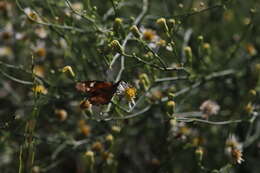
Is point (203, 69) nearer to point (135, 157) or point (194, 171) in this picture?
point (194, 171)

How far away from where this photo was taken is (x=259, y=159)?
200 centimetres

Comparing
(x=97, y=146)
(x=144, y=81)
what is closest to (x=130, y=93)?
(x=144, y=81)

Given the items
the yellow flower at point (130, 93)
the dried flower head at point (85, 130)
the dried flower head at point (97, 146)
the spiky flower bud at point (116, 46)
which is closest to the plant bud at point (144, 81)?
the yellow flower at point (130, 93)

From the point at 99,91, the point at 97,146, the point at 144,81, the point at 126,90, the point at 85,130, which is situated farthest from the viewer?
the point at 85,130

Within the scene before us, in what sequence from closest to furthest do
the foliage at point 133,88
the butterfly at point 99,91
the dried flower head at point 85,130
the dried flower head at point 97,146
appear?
the butterfly at point 99,91 → the foliage at point 133,88 → the dried flower head at point 97,146 → the dried flower head at point 85,130

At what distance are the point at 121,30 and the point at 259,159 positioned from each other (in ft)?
3.30

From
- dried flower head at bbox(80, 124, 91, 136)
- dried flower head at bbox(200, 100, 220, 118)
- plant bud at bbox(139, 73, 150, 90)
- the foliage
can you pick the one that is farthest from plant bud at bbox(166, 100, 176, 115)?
dried flower head at bbox(80, 124, 91, 136)

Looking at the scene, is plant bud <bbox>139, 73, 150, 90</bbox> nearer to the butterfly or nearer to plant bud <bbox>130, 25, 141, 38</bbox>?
plant bud <bbox>130, 25, 141, 38</bbox>

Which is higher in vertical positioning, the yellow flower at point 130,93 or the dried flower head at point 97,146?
the yellow flower at point 130,93

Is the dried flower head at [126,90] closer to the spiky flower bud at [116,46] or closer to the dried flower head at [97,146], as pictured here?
the spiky flower bud at [116,46]

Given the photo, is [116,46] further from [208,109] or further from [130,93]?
[208,109]

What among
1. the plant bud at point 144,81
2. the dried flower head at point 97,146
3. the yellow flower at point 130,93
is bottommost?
the dried flower head at point 97,146

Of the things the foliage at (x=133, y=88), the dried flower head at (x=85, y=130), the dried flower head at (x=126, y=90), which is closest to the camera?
the dried flower head at (x=126, y=90)

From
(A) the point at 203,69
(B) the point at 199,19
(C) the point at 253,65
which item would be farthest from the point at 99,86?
(B) the point at 199,19
